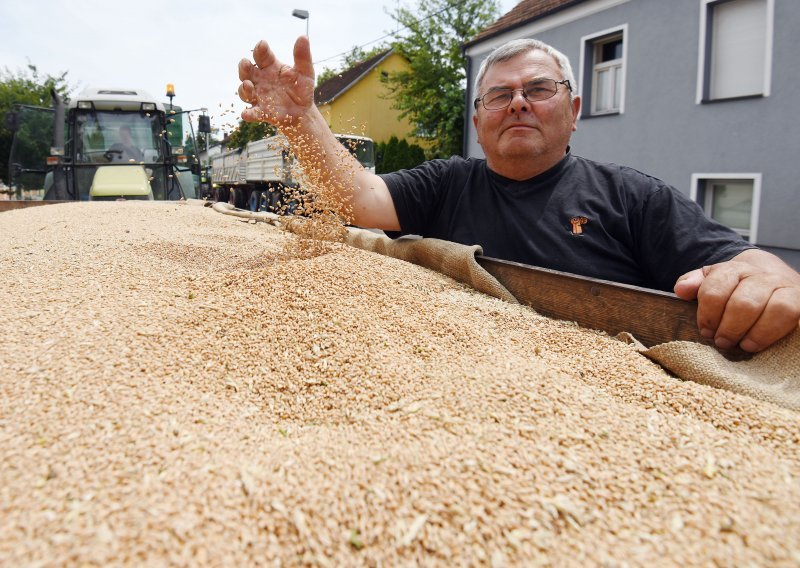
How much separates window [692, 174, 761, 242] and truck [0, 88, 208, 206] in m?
7.31

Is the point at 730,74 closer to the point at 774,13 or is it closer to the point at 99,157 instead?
the point at 774,13

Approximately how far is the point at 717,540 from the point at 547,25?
11.4m

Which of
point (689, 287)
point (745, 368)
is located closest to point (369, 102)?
point (689, 287)

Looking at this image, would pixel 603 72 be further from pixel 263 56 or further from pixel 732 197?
pixel 263 56

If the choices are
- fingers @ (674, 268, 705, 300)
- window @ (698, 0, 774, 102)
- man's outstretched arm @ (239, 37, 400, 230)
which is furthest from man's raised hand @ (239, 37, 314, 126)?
window @ (698, 0, 774, 102)

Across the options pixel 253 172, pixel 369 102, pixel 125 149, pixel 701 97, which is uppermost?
pixel 369 102

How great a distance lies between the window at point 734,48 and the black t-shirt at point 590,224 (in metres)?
6.50

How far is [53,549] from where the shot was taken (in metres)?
0.82

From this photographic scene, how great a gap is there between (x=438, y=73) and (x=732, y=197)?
1120 centimetres

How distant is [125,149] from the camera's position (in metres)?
8.24

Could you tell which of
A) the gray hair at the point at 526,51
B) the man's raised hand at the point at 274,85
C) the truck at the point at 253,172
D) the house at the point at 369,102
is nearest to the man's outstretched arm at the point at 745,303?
the gray hair at the point at 526,51

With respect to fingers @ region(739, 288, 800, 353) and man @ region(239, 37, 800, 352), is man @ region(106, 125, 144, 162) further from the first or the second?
fingers @ region(739, 288, 800, 353)

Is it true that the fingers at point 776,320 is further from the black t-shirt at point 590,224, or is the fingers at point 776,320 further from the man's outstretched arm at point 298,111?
the man's outstretched arm at point 298,111

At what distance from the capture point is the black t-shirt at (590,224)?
2.28 m
